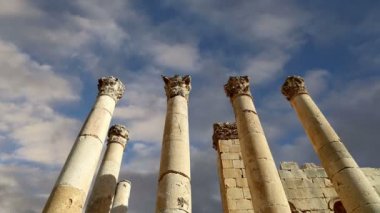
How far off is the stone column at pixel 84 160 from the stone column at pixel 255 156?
5.29 metres

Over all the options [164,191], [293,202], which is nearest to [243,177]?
[293,202]

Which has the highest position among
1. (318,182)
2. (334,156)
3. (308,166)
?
(308,166)

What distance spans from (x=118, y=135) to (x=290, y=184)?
9473 mm

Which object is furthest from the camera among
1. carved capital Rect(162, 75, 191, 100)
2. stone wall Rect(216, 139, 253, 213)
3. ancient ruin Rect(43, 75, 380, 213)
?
stone wall Rect(216, 139, 253, 213)

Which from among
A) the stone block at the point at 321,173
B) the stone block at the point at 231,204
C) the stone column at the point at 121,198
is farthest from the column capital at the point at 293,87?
the stone column at the point at 121,198

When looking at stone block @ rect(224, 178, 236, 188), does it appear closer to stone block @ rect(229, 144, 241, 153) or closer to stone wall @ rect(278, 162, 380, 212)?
stone block @ rect(229, 144, 241, 153)

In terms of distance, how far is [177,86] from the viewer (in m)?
13.2

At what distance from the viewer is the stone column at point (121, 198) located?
16480mm

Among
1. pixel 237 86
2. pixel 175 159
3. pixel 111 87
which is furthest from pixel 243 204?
pixel 111 87

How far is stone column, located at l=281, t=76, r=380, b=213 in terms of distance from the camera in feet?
31.3

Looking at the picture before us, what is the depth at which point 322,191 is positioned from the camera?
15.3 metres

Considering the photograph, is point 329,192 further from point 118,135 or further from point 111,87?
point 111,87

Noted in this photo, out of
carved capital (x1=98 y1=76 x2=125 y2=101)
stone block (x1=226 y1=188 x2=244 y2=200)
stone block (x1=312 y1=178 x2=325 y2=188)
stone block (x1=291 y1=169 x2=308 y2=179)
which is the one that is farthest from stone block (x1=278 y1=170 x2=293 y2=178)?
carved capital (x1=98 y1=76 x2=125 y2=101)

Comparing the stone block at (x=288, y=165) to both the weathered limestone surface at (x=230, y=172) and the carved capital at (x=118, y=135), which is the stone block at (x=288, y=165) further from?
the carved capital at (x=118, y=135)
